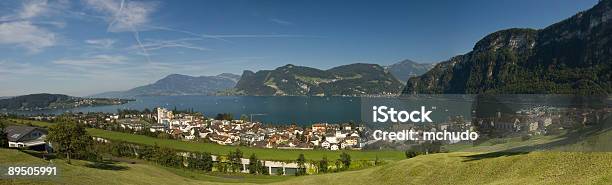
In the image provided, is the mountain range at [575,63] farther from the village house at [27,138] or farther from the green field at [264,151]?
the village house at [27,138]

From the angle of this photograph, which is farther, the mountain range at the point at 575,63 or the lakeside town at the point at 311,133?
the mountain range at the point at 575,63

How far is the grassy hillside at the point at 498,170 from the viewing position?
18578mm

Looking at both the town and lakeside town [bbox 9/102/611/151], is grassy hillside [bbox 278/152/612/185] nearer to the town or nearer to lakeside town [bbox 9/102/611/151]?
lakeside town [bbox 9/102/611/151]

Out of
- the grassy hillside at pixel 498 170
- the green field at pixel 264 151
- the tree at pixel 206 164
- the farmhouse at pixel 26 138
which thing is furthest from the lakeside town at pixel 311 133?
the green field at pixel 264 151

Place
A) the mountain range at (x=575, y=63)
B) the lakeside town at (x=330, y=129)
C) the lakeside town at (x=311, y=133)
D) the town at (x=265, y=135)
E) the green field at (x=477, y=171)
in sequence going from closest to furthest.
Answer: the green field at (x=477, y=171) → the lakeside town at (x=330, y=129) → the lakeside town at (x=311, y=133) → the town at (x=265, y=135) → the mountain range at (x=575, y=63)

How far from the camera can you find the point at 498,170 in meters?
23.2

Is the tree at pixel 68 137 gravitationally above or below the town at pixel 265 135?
above

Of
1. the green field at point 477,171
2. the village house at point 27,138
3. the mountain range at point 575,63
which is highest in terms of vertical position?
the mountain range at point 575,63

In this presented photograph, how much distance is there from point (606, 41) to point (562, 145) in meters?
174

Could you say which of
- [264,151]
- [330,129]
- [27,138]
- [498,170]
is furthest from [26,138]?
[330,129]

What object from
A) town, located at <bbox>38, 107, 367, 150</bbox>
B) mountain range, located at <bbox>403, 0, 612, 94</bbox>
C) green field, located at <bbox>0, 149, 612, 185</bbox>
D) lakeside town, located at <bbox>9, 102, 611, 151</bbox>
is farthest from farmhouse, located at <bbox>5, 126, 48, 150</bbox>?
mountain range, located at <bbox>403, 0, 612, 94</bbox>

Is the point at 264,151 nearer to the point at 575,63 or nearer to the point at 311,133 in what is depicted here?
the point at 311,133

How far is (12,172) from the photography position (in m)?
21.2

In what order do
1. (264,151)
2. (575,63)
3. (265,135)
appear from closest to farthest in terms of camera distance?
1. (264,151)
2. (265,135)
3. (575,63)
